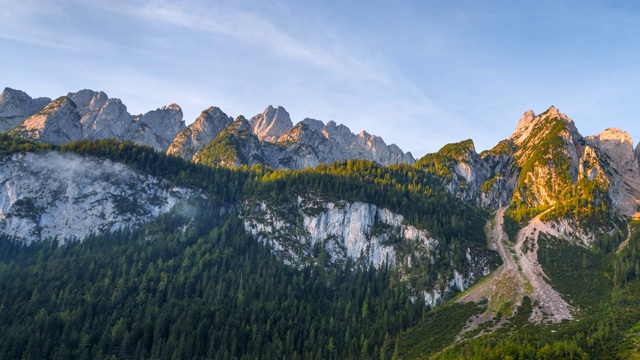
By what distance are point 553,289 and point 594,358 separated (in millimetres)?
64381

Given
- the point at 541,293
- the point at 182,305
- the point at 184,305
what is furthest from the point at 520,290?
the point at 182,305

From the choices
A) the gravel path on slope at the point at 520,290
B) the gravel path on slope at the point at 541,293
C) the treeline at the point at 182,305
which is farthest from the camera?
the gravel path on slope at the point at 520,290

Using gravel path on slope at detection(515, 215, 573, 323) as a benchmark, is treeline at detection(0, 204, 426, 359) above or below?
below

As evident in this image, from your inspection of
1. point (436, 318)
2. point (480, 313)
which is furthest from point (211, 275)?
point (480, 313)

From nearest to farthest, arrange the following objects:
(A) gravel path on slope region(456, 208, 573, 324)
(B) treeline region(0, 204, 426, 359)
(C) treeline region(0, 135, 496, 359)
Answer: (B) treeline region(0, 204, 426, 359) → (C) treeline region(0, 135, 496, 359) → (A) gravel path on slope region(456, 208, 573, 324)

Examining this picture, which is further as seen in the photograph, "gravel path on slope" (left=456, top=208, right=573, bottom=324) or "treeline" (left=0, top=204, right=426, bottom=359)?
"gravel path on slope" (left=456, top=208, right=573, bottom=324)

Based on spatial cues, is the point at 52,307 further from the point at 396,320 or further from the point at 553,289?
the point at 553,289

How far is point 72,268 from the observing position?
167 m

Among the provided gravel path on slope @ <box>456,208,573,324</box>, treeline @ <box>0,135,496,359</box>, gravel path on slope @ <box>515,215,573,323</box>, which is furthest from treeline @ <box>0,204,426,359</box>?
gravel path on slope @ <box>515,215,573,323</box>

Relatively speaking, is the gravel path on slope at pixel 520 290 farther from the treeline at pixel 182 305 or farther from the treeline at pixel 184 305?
the treeline at pixel 182 305

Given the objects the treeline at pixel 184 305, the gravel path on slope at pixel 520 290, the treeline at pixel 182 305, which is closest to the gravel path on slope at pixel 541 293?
the gravel path on slope at pixel 520 290

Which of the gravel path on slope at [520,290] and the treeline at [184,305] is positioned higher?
the gravel path on slope at [520,290]

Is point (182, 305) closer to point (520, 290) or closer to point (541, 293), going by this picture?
point (520, 290)

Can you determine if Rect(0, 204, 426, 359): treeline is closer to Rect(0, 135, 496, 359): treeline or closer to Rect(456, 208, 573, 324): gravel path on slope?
Rect(0, 135, 496, 359): treeline
